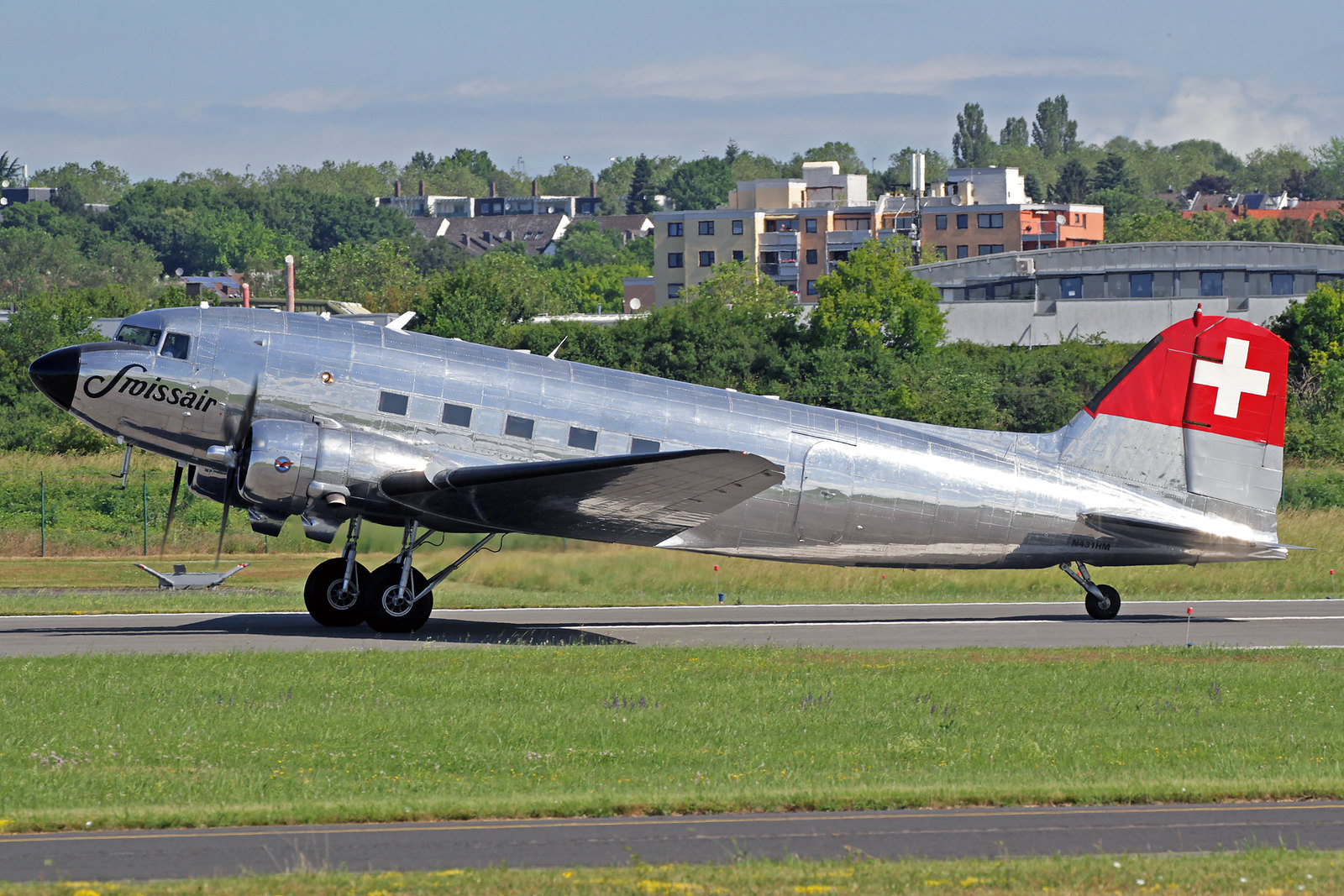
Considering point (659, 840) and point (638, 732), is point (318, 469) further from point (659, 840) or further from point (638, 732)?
point (659, 840)

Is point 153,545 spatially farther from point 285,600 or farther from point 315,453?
point 315,453

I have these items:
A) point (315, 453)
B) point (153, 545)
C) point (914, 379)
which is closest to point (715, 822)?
point (315, 453)

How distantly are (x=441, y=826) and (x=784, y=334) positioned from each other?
64889 mm

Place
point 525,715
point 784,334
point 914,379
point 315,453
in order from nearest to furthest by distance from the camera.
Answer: point 525,715, point 315,453, point 914,379, point 784,334

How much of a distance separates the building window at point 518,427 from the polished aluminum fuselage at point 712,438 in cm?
7

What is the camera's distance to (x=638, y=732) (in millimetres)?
15812

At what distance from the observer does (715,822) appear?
468 inches

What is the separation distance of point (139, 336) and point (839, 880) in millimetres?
15909

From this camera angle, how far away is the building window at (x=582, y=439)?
22688 millimetres

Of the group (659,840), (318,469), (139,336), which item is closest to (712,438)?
(318,469)

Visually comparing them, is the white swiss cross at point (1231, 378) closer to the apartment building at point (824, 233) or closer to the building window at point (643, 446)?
the building window at point (643, 446)

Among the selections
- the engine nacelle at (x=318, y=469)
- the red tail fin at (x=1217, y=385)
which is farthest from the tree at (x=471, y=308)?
the engine nacelle at (x=318, y=469)

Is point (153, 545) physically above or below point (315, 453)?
below

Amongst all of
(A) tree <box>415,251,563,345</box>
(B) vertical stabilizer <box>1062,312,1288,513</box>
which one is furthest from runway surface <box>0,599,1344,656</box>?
(A) tree <box>415,251,563,345</box>
